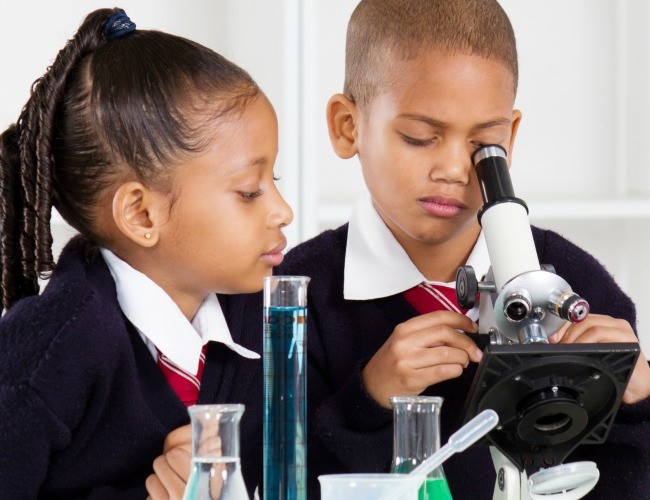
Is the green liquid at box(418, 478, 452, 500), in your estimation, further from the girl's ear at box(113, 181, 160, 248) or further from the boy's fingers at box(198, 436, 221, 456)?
the girl's ear at box(113, 181, 160, 248)

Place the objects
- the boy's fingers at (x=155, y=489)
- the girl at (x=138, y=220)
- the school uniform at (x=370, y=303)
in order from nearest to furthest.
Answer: the boy's fingers at (x=155, y=489) → the girl at (x=138, y=220) → the school uniform at (x=370, y=303)

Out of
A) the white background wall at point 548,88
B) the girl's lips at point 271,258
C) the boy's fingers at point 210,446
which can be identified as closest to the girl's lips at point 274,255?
the girl's lips at point 271,258

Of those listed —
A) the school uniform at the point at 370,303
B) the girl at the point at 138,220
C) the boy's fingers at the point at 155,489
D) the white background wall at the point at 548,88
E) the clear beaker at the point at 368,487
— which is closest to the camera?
the clear beaker at the point at 368,487

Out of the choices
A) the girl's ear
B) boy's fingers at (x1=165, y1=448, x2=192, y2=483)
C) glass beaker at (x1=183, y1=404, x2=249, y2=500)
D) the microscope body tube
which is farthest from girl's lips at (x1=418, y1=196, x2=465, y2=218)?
glass beaker at (x1=183, y1=404, x2=249, y2=500)

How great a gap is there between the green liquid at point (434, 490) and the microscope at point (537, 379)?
0.22 feet

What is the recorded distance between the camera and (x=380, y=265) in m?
1.40

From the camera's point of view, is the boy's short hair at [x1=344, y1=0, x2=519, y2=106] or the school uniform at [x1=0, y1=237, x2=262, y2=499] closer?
the school uniform at [x1=0, y1=237, x2=262, y2=499]

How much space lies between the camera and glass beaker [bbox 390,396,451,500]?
32.7 inches

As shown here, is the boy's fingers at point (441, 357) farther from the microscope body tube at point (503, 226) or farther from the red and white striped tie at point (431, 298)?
the red and white striped tie at point (431, 298)

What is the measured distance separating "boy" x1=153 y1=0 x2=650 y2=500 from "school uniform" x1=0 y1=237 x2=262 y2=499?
0.09m

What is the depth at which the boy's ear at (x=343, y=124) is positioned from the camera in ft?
4.58

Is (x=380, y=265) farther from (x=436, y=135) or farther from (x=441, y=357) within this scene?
(x=441, y=357)

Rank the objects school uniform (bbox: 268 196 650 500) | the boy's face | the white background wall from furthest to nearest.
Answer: the white background wall < school uniform (bbox: 268 196 650 500) < the boy's face

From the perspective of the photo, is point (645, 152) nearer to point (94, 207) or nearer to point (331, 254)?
point (331, 254)
